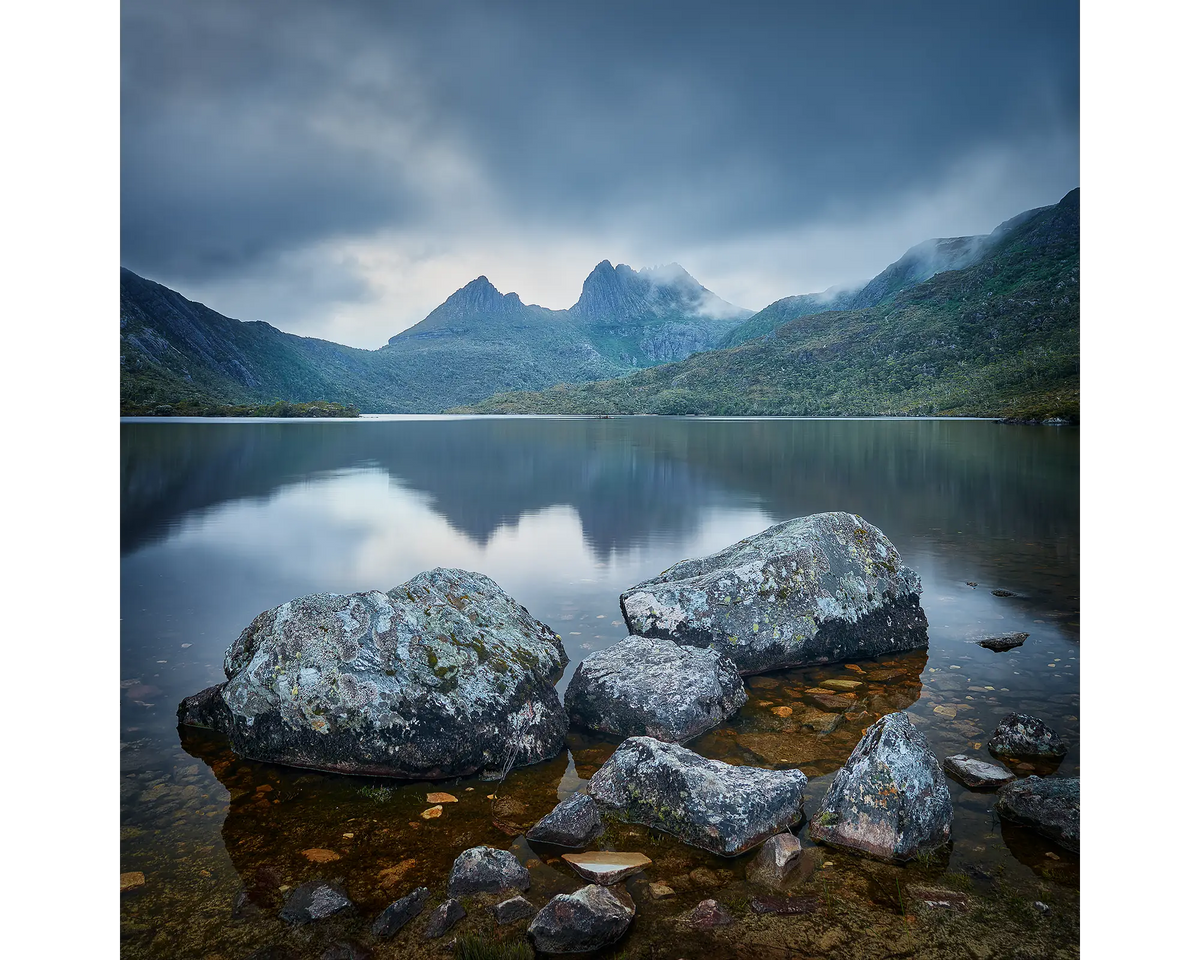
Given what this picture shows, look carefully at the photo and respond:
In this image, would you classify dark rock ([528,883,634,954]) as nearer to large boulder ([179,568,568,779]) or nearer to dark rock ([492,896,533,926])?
dark rock ([492,896,533,926])

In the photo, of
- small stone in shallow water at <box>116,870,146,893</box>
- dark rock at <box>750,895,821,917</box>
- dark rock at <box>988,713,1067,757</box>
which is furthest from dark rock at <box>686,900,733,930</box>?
small stone in shallow water at <box>116,870,146,893</box>

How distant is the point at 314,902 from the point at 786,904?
11.3ft

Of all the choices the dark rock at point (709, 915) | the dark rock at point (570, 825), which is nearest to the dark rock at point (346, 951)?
the dark rock at point (570, 825)

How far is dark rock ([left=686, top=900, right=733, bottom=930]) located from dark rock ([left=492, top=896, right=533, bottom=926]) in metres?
1.16

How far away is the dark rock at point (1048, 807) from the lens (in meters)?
5.20

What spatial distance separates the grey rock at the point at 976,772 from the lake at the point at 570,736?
0.25m

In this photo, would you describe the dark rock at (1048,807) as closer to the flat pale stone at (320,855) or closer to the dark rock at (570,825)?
the dark rock at (570,825)

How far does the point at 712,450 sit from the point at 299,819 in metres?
51.8

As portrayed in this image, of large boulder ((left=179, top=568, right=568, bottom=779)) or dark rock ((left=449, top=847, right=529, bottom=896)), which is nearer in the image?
dark rock ((left=449, top=847, right=529, bottom=896))

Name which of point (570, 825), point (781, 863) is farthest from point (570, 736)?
point (781, 863)

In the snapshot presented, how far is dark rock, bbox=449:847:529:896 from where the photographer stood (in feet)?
15.6

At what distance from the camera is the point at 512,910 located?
4547 mm
